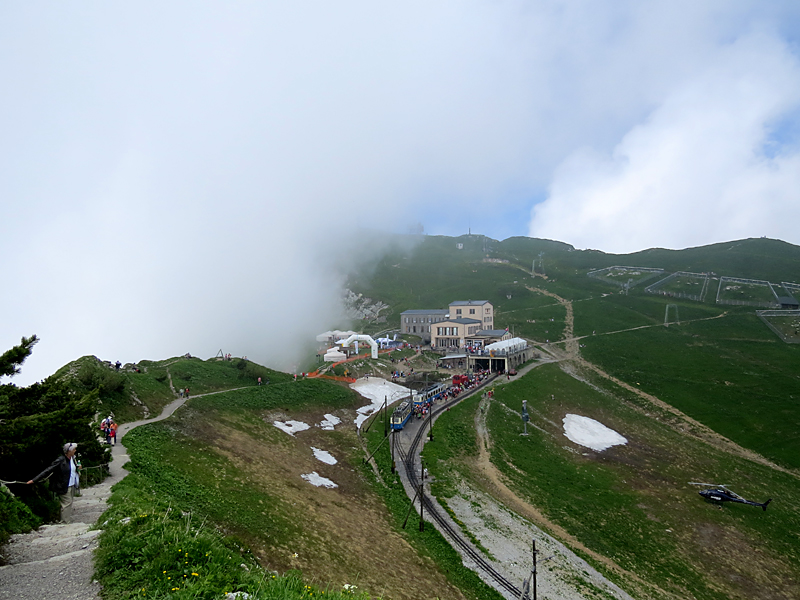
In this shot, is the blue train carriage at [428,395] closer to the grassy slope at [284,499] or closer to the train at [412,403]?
the train at [412,403]

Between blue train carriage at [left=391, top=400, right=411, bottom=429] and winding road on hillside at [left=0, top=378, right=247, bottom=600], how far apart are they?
→ 135 ft

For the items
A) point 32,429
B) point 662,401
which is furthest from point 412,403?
point 32,429

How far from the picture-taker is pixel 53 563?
12.9 metres

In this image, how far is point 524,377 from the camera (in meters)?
85.2

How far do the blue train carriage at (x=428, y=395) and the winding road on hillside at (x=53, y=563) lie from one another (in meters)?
51.0

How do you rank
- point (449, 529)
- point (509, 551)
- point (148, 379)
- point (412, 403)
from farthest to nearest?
point (412, 403) → point (148, 379) → point (449, 529) → point (509, 551)

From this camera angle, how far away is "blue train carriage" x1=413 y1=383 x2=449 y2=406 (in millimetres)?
66750

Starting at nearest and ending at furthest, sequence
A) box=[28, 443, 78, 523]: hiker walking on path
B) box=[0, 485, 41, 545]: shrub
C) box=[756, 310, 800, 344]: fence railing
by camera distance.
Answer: box=[0, 485, 41, 545]: shrub < box=[28, 443, 78, 523]: hiker walking on path < box=[756, 310, 800, 344]: fence railing

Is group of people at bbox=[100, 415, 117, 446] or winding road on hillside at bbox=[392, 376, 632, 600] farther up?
group of people at bbox=[100, 415, 117, 446]

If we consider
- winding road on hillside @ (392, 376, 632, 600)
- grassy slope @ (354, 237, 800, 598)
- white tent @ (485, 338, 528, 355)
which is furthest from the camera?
white tent @ (485, 338, 528, 355)

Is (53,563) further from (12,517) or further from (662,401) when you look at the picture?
(662,401)

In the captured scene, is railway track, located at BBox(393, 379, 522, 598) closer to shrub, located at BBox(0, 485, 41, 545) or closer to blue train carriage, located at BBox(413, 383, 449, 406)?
blue train carriage, located at BBox(413, 383, 449, 406)

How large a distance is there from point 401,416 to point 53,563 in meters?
47.6

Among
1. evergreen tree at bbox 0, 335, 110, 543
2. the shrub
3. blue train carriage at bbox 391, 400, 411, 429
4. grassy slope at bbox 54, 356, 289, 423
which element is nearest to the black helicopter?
blue train carriage at bbox 391, 400, 411, 429
